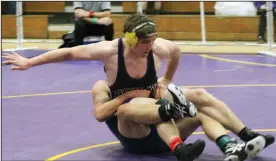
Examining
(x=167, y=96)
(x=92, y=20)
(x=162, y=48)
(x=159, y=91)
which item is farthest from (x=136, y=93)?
(x=92, y=20)

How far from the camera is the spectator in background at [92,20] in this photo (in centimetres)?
1034

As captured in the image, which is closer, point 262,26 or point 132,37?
point 132,37

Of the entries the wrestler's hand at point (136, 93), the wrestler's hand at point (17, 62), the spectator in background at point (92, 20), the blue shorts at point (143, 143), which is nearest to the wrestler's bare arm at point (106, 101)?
the wrestler's hand at point (136, 93)

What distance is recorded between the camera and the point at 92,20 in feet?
33.9

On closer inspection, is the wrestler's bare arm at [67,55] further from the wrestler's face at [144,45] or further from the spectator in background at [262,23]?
the spectator in background at [262,23]

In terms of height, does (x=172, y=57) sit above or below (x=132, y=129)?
above

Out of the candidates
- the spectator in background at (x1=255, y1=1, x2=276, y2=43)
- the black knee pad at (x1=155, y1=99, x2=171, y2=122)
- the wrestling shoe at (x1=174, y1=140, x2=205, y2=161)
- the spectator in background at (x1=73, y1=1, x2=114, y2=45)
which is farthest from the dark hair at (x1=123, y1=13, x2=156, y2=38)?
the spectator in background at (x1=255, y1=1, x2=276, y2=43)

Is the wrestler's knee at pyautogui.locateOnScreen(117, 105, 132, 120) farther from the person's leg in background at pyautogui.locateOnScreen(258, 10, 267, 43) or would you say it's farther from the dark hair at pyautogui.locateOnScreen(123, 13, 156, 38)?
the person's leg in background at pyautogui.locateOnScreen(258, 10, 267, 43)

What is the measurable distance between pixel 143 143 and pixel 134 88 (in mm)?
415

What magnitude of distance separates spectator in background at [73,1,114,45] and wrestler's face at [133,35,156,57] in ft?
18.5

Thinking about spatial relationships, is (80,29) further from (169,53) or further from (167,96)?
(167,96)

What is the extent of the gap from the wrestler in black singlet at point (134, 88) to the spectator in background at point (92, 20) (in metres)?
5.49

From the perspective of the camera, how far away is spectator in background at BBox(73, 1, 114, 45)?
10336mm

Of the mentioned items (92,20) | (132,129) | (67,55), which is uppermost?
(92,20)
